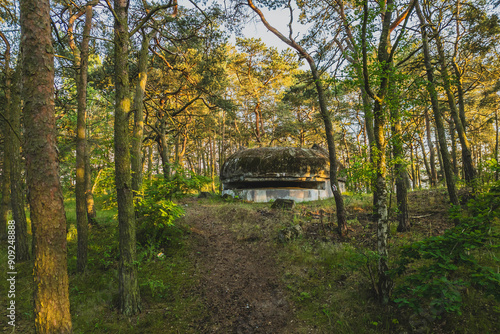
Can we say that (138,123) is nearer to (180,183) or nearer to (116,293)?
(180,183)

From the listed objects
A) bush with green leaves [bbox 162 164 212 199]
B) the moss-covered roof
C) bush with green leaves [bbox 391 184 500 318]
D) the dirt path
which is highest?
the moss-covered roof

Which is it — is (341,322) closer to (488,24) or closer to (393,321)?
(393,321)

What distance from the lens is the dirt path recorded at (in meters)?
4.26

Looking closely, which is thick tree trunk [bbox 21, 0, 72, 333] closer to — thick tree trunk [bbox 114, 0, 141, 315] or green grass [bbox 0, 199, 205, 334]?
thick tree trunk [bbox 114, 0, 141, 315]

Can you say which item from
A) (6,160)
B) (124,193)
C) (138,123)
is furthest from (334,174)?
(6,160)

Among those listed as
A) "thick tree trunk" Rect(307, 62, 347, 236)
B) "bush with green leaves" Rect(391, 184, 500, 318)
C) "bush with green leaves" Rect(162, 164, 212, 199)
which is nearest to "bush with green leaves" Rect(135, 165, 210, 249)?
"bush with green leaves" Rect(162, 164, 212, 199)

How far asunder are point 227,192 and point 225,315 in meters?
8.96

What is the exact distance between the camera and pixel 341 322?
3842 millimetres

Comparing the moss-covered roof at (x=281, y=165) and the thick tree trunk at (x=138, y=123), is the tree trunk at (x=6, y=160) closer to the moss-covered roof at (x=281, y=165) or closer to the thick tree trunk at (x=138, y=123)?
the thick tree trunk at (x=138, y=123)

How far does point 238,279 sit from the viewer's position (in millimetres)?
5520

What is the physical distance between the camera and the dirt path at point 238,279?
14.0ft

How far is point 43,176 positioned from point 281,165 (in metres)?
9.85

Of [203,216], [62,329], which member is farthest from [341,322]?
[203,216]

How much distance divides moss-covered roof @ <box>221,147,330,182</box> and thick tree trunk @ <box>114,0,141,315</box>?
7871 millimetres
